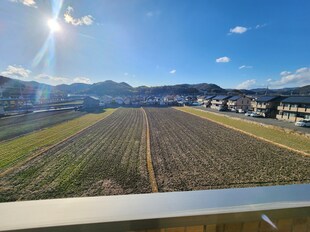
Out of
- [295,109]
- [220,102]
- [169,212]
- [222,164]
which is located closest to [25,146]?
[222,164]

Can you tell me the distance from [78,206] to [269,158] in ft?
27.4

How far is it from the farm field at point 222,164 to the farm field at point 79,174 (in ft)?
2.60

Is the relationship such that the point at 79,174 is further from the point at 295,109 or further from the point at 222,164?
the point at 295,109

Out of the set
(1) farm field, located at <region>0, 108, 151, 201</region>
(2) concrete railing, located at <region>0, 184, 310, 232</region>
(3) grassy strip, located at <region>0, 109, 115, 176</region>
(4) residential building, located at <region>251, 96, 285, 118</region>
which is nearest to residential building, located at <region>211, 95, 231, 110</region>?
(4) residential building, located at <region>251, 96, 285, 118</region>

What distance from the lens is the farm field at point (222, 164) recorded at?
5035 millimetres

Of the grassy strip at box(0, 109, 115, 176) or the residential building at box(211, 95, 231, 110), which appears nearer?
the grassy strip at box(0, 109, 115, 176)

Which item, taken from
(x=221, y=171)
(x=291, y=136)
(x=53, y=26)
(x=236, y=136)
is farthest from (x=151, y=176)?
(x=291, y=136)

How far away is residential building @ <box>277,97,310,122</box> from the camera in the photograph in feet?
51.9

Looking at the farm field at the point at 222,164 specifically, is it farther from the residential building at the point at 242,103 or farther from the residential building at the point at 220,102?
the residential building at the point at 220,102

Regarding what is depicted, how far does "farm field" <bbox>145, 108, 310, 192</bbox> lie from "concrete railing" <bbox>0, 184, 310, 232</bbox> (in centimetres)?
433

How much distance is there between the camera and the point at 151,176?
533cm

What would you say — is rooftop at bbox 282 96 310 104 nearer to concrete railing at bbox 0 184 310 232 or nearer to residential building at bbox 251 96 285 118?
residential building at bbox 251 96 285 118

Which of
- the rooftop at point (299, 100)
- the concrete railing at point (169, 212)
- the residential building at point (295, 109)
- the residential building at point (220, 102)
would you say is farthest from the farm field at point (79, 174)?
the residential building at point (220, 102)

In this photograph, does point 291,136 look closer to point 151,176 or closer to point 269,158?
point 269,158
